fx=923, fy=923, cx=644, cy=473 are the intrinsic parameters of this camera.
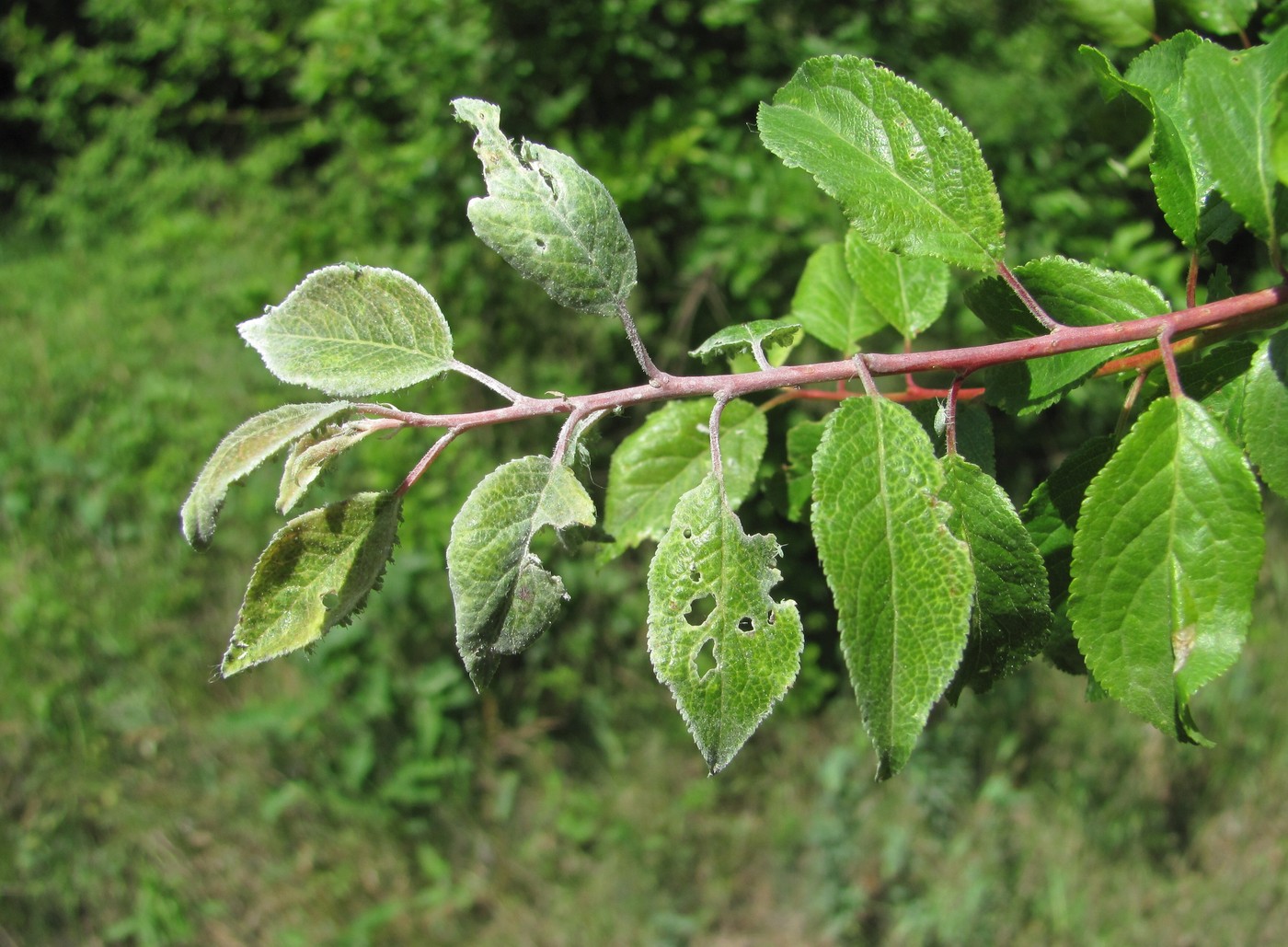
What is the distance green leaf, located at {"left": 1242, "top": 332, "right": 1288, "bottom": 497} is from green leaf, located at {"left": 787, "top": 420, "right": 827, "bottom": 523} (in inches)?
15.7

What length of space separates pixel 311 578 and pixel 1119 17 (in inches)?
41.1

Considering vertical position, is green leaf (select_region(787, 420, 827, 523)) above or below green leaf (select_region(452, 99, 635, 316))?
below

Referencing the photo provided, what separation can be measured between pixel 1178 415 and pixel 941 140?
0.30 m

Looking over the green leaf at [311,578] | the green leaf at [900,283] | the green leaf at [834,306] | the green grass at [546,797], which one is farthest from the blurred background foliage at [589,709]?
the green leaf at [311,578]

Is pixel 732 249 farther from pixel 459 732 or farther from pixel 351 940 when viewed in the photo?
pixel 351 940

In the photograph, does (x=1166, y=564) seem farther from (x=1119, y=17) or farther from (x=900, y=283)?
(x=1119, y=17)

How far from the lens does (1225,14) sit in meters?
0.98

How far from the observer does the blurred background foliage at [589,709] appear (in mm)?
2738

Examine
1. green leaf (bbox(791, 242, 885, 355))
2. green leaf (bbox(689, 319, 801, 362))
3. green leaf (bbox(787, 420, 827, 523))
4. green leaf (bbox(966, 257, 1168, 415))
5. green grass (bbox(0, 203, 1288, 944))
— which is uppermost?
green leaf (bbox(689, 319, 801, 362))

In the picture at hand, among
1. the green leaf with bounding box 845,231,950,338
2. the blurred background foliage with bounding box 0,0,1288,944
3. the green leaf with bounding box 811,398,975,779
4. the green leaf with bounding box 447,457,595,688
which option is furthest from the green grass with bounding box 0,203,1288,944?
the green leaf with bounding box 811,398,975,779

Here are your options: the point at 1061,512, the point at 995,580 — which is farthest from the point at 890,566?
the point at 1061,512

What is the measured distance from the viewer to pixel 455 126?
9.45 feet

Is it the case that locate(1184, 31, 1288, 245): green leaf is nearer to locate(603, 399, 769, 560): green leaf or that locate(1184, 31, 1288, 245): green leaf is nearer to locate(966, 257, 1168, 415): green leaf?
locate(966, 257, 1168, 415): green leaf

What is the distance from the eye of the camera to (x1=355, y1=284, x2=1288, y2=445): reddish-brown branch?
724 mm
